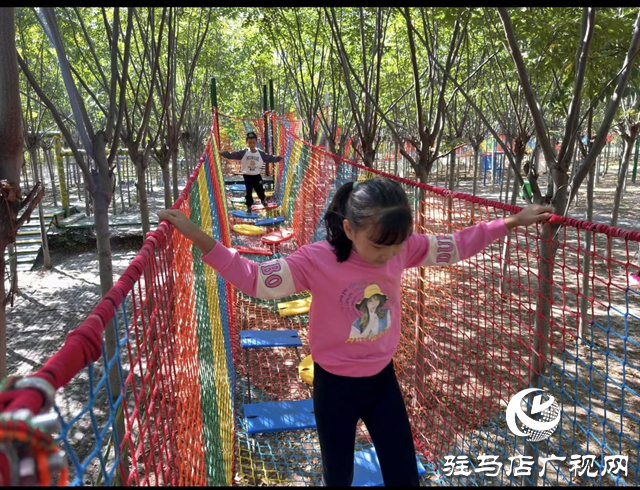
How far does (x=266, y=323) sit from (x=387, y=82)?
7.94 meters

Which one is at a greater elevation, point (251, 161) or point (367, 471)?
point (251, 161)

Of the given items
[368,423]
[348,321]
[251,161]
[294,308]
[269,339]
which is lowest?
[269,339]

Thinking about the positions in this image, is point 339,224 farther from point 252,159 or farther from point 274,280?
point 252,159

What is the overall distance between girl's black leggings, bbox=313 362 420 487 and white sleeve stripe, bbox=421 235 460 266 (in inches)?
20.2

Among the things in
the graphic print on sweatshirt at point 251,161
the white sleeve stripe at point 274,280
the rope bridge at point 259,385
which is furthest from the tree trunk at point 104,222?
the graphic print on sweatshirt at point 251,161

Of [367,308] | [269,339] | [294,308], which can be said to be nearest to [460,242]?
[367,308]

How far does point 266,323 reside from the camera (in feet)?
→ 21.1

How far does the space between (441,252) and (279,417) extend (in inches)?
72.2

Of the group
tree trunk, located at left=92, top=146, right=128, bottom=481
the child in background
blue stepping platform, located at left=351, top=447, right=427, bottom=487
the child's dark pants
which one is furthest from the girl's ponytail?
the child's dark pants

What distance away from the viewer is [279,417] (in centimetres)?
352

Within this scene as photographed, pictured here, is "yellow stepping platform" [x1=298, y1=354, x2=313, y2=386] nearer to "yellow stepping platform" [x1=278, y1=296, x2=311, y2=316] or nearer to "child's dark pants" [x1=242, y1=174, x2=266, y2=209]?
"yellow stepping platform" [x1=278, y1=296, x2=311, y2=316]

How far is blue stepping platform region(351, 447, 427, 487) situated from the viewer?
9.36ft

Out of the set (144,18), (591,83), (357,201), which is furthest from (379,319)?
(144,18)

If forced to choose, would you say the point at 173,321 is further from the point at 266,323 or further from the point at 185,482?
the point at 266,323
